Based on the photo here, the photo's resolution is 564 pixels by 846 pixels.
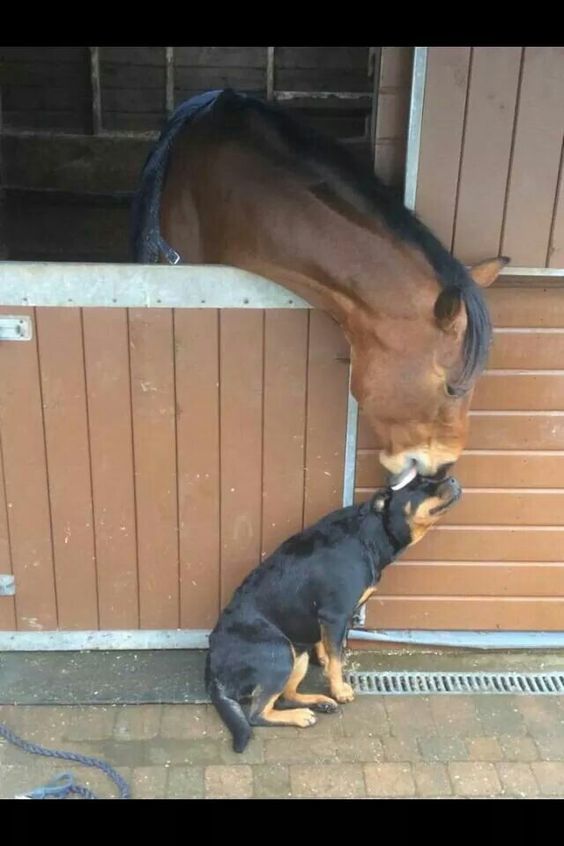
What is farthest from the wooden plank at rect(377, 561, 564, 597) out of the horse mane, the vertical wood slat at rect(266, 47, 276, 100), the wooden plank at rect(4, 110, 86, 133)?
the wooden plank at rect(4, 110, 86, 133)

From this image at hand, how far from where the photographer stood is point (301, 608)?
288cm

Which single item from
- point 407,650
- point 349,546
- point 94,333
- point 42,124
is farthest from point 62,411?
point 42,124

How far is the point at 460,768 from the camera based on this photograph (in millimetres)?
2752

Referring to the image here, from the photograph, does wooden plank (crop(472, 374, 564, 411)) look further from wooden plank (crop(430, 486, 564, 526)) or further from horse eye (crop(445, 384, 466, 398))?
horse eye (crop(445, 384, 466, 398))

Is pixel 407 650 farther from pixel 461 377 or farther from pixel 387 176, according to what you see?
pixel 387 176

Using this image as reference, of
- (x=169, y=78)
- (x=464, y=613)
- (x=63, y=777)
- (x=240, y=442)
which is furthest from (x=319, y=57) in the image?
(x=63, y=777)

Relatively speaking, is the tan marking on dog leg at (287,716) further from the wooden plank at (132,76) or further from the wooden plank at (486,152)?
the wooden plank at (132,76)

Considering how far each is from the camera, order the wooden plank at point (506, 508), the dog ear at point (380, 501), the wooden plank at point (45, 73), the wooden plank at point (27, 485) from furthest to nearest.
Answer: the wooden plank at point (45, 73) → the wooden plank at point (506, 508) → the wooden plank at point (27, 485) → the dog ear at point (380, 501)

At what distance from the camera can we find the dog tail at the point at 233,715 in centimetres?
274

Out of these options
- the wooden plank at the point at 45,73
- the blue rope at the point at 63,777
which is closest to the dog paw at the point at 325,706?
the blue rope at the point at 63,777

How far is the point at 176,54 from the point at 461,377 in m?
3.09

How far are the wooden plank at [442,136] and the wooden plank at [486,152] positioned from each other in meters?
0.03

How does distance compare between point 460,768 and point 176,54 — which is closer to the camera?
point 460,768

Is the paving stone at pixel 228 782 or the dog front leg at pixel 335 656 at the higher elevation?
the dog front leg at pixel 335 656
